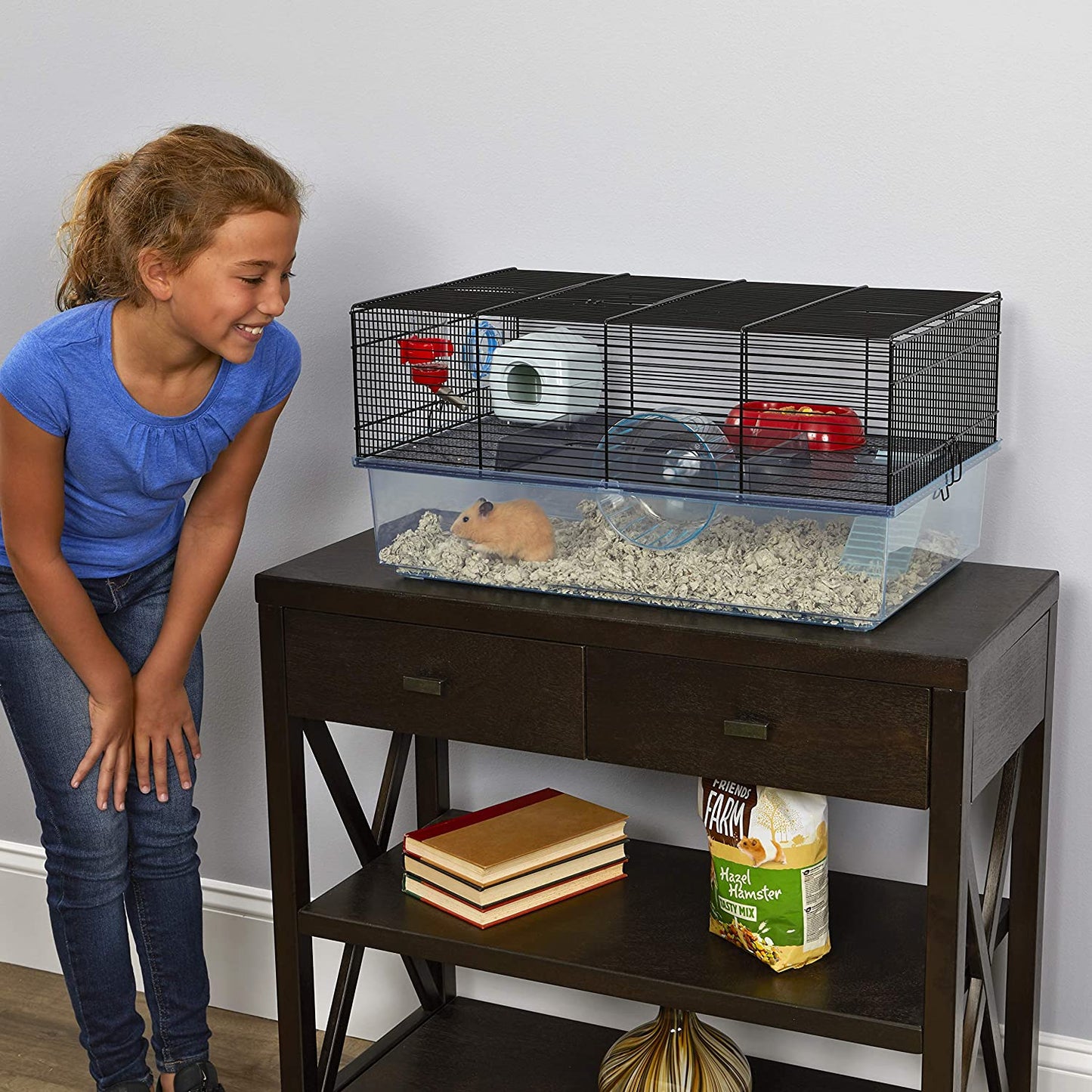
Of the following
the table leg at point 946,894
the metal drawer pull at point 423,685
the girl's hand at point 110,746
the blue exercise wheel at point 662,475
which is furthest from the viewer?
the girl's hand at point 110,746

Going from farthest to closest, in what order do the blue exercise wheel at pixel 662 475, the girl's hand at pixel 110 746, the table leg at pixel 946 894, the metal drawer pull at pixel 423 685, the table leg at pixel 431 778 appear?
the table leg at pixel 431 778
the girl's hand at pixel 110 746
the metal drawer pull at pixel 423 685
the blue exercise wheel at pixel 662 475
the table leg at pixel 946 894

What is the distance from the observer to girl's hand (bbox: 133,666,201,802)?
71.8 inches

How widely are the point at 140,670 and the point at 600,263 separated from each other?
2.44ft

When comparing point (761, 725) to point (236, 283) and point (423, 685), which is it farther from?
point (236, 283)

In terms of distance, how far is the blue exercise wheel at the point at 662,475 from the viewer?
156cm

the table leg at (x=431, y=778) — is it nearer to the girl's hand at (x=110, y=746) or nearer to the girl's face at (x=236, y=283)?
the girl's hand at (x=110, y=746)

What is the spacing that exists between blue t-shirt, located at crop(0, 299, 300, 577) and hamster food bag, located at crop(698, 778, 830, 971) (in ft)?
2.24

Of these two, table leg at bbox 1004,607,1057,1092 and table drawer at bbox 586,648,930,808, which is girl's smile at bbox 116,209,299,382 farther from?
table leg at bbox 1004,607,1057,1092

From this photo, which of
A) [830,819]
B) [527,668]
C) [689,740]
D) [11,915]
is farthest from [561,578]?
[11,915]

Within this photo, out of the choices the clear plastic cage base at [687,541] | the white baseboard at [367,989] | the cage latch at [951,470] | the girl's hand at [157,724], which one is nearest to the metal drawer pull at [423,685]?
the clear plastic cage base at [687,541]

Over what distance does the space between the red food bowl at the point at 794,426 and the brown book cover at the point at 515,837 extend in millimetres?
521

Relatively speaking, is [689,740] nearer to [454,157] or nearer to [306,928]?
[306,928]

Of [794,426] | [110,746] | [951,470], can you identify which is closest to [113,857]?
[110,746]

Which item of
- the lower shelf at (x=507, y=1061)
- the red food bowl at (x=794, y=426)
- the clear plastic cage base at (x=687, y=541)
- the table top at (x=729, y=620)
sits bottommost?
the lower shelf at (x=507, y=1061)
